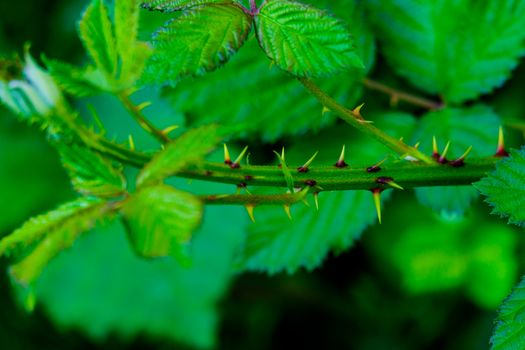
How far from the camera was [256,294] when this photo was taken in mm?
2982

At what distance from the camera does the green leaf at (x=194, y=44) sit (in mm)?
877

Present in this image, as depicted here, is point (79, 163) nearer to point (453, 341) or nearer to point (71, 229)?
point (71, 229)

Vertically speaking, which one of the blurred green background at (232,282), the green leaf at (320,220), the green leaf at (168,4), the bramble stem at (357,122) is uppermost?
the green leaf at (168,4)

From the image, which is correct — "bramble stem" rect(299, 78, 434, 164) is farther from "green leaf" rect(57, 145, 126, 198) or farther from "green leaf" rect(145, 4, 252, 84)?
"green leaf" rect(57, 145, 126, 198)

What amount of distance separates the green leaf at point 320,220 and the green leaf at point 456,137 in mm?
56

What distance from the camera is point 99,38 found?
80 cm

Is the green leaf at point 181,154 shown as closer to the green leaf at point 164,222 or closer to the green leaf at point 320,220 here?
the green leaf at point 164,222

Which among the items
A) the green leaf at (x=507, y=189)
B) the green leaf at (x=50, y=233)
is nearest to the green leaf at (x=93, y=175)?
the green leaf at (x=50, y=233)

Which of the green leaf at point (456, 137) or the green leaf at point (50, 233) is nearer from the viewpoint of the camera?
the green leaf at point (50, 233)

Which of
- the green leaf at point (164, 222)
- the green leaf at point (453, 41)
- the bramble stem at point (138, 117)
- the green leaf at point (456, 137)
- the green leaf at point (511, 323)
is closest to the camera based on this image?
the green leaf at point (164, 222)

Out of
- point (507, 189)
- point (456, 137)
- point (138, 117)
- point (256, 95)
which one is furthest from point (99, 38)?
point (456, 137)

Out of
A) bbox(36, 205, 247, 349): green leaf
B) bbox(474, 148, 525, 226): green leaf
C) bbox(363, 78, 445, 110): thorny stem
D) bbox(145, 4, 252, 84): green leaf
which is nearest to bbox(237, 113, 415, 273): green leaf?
bbox(363, 78, 445, 110): thorny stem

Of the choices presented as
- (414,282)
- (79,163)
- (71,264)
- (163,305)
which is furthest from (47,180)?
(79,163)

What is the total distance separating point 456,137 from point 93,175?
920mm
